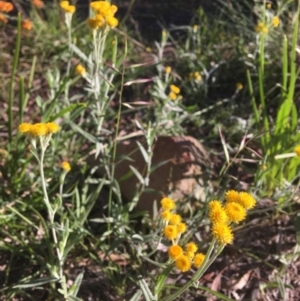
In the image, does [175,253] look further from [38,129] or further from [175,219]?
[38,129]

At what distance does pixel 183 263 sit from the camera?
135cm

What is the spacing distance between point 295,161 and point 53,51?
1.65 meters

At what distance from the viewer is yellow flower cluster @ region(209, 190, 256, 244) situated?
1.21 m

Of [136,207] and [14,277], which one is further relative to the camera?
[136,207]

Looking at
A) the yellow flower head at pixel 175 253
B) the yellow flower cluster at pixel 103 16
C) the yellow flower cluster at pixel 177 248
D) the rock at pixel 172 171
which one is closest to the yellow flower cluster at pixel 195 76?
the rock at pixel 172 171

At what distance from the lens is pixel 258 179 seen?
1869mm

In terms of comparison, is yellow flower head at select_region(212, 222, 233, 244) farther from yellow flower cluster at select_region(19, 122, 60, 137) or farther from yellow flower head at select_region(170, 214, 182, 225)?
yellow flower cluster at select_region(19, 122, 60, 137)

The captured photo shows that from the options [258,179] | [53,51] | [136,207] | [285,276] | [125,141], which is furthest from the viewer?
[53,51]

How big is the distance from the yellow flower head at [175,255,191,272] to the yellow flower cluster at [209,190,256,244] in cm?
16

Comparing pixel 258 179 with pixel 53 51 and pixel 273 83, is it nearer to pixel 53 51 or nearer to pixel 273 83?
pixel 273 83

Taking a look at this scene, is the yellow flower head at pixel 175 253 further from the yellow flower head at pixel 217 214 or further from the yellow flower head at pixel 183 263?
the yellow flower head at pixel 217 214

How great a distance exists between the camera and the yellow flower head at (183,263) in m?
1.34

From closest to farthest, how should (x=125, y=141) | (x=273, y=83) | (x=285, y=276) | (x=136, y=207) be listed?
(x=285, y=276)
(x=136, y=207)
(x=125, y=141)
(x=273, y=83)

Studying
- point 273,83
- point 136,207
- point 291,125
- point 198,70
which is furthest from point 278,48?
point 136,207
